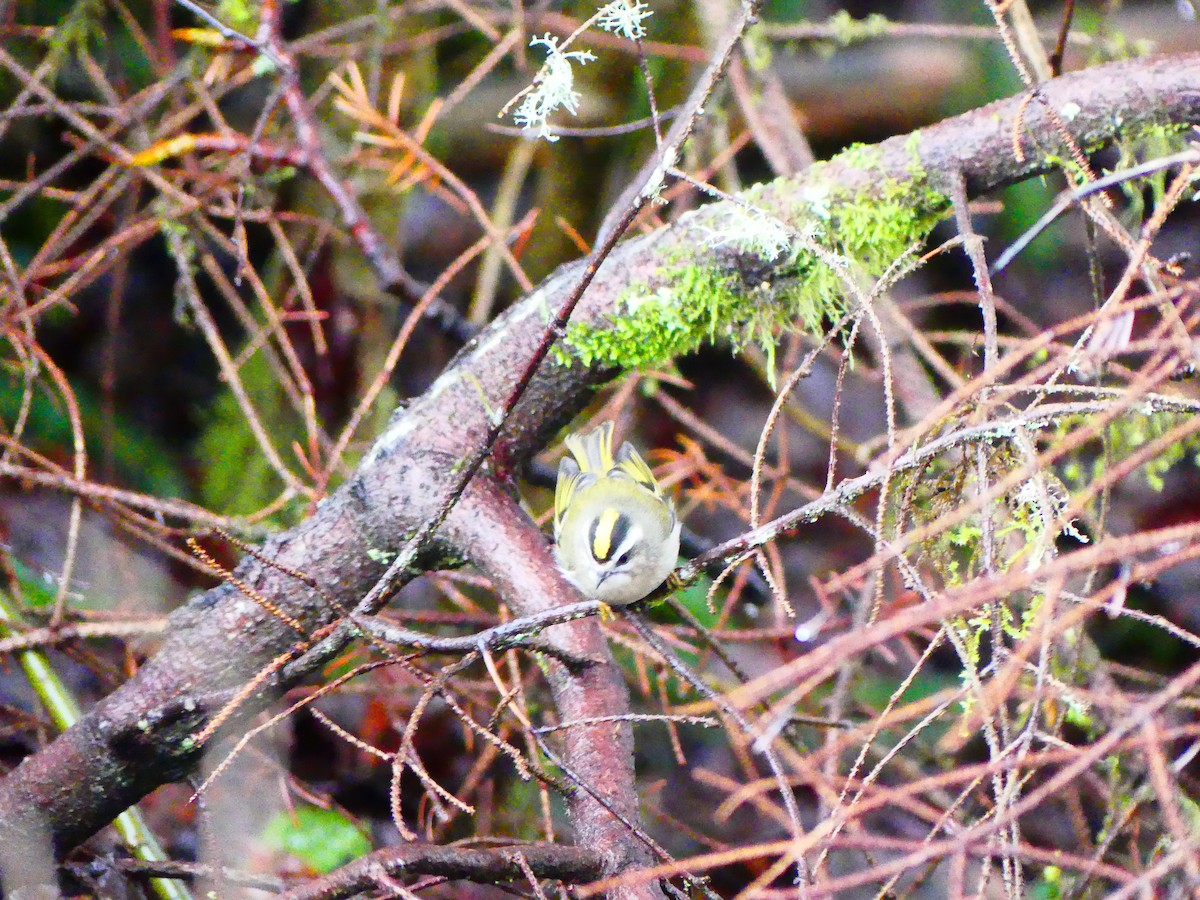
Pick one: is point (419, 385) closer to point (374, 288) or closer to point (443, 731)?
point (374, 288)

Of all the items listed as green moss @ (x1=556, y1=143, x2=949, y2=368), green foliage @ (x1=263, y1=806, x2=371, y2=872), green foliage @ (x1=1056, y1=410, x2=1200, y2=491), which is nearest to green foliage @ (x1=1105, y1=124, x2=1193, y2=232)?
green moss @ (x1=556, y1=143, x2=949, y2=368)

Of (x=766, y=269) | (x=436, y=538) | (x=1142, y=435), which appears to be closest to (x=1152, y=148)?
(x=1142, y=435)

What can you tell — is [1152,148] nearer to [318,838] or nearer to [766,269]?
[766,269]

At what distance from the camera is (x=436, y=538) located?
2252 millimetres

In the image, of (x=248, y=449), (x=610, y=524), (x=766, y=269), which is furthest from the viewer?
(x=248, y=449)

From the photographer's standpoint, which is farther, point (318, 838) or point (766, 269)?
point (318, 838)

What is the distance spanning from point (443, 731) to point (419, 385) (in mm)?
1827

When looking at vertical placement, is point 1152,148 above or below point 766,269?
below

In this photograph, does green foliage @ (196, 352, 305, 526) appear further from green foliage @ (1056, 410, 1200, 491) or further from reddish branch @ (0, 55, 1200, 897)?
green foliage @ (1056, 410, 1200, 491)

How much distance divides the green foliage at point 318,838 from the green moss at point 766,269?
1.79 metres

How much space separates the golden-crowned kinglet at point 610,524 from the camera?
2.36 metres

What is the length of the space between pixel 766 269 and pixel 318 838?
2.25 meters

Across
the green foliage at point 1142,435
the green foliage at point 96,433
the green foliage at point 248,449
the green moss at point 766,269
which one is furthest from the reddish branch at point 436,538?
the green foliage at point 248,449

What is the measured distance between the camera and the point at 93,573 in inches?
151
